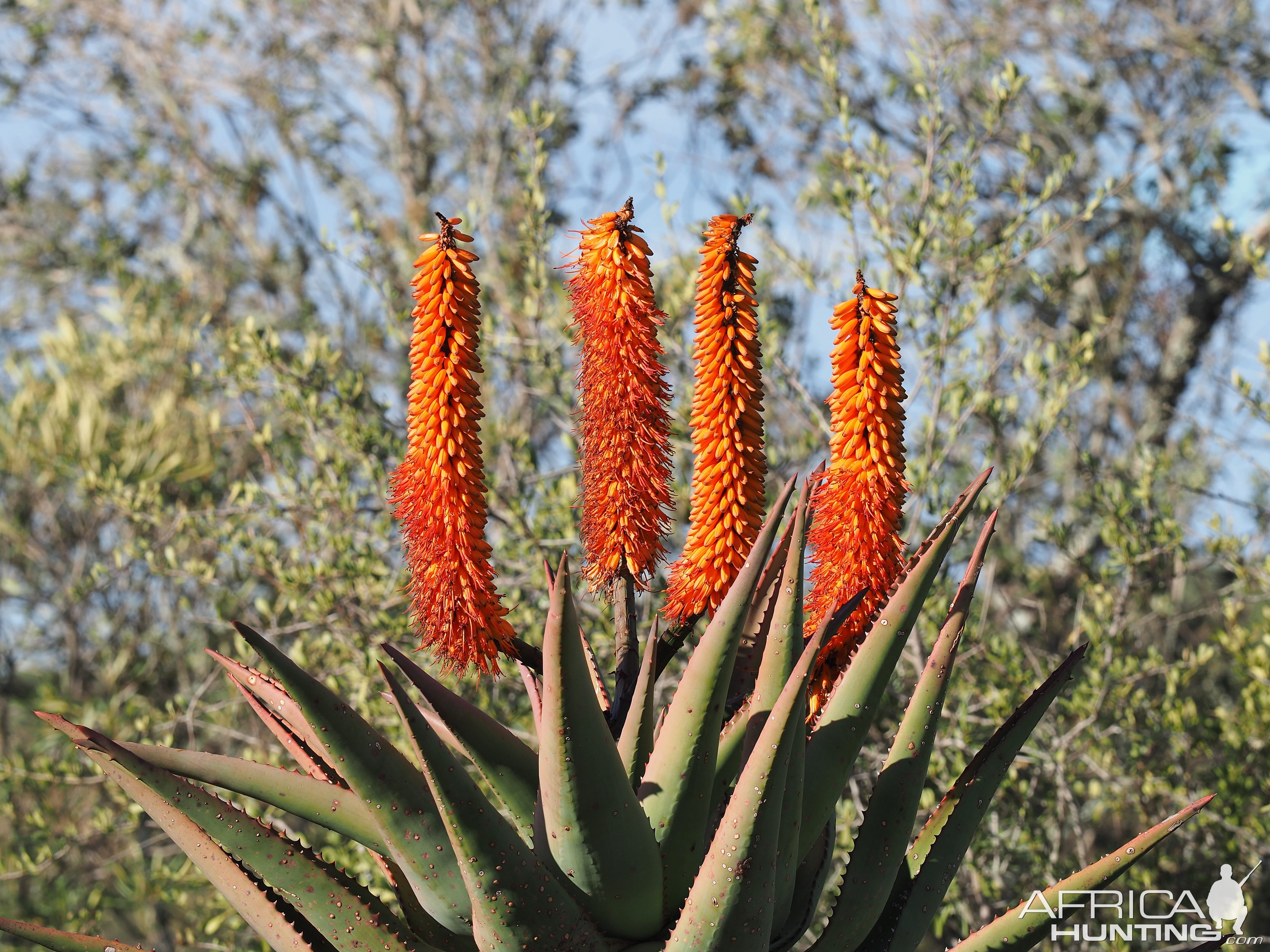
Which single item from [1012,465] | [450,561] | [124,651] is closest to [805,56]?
[1012,465]

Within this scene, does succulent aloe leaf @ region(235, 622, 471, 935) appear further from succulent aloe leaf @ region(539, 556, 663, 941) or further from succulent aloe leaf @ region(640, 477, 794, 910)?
succulent aloe leaf @ region(640, 477, 794, 910)

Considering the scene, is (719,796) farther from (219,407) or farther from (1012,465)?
(219,407)

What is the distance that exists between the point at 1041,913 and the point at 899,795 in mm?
309

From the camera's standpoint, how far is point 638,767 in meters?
1.80

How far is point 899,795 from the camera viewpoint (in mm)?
1872

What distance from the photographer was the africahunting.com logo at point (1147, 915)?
1.91 meters

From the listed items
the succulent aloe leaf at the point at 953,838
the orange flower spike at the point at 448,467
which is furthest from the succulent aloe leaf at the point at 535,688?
the succulent aloe leaf at the point at 953,838

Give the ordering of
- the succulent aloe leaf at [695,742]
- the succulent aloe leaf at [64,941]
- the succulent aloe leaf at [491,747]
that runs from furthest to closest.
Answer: the succulent aloe leaf at [64,941]
the succulent aloe leaf at [695,742]
the succulent aloe leaf at [491,747]

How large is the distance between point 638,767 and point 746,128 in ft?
25.5

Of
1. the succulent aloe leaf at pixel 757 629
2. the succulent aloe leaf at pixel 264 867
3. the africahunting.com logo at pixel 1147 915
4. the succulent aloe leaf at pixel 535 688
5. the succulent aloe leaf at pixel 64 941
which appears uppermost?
the succulent aloe leaf at pixel 757 629

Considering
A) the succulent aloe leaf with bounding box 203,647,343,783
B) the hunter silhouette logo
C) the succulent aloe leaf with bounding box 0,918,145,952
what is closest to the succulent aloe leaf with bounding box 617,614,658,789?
the succulent aloe leaf with bounding box 203,647,343,783

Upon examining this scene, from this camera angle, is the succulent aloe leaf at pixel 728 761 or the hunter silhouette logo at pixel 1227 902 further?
the hunter silhouette logo at pixel 1227 902

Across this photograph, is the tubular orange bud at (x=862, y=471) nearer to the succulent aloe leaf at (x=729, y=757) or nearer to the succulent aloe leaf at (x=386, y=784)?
the succulent aloe leaf at (x=729, y=757)

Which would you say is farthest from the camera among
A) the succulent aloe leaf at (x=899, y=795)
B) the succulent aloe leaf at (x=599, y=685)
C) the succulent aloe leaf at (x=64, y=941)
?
the succulent aloe leaf at (x=599, y=685)
